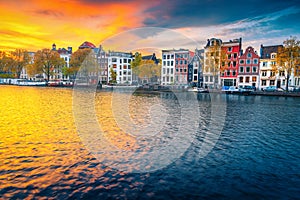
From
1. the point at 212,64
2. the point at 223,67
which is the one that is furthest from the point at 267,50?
the point at 212,64

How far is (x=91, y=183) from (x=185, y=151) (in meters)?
7.19

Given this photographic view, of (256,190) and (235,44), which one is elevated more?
(235,44)

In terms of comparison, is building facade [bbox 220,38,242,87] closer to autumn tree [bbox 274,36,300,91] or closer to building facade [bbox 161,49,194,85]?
building facade [bbox 161,49,194,85]

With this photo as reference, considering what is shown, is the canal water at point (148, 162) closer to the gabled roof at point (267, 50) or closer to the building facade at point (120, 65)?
the gabled roof at point (267, 50)

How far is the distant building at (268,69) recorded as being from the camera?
8244cm

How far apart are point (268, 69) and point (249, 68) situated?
6.88 metres

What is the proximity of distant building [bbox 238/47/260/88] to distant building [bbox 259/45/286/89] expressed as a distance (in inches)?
71.7

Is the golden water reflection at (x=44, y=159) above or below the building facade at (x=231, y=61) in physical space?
below

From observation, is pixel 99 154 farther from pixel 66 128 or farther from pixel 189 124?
pixel 189 124

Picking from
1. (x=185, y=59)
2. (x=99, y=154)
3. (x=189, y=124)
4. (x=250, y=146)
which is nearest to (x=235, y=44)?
(x=185, y=59)

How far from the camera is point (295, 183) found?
11.0m

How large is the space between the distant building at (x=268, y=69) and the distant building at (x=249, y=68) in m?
1.82

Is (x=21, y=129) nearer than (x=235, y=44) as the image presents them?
Yes

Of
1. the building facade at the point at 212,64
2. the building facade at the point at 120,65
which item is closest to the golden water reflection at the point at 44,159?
the building facade at the point at 212,64
